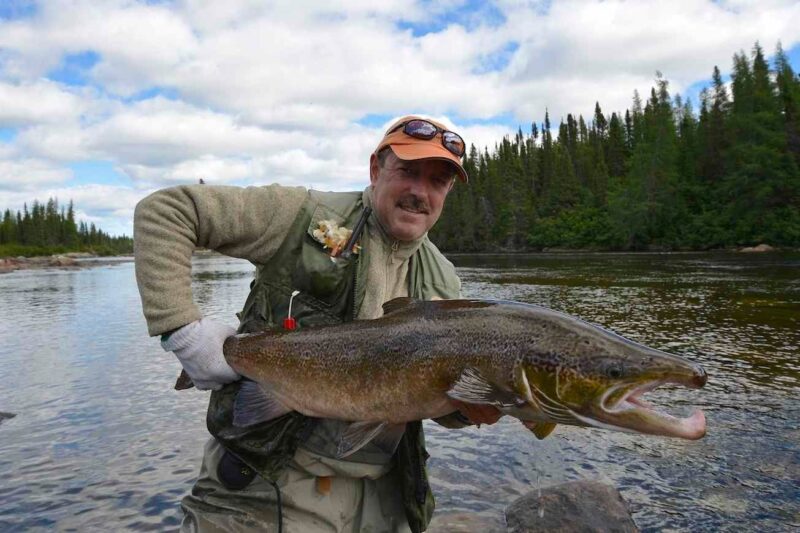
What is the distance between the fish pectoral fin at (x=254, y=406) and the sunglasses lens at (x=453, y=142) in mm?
1542

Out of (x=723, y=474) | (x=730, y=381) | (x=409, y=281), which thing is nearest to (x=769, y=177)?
(x=730, y=381)

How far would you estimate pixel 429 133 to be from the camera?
2916 millimetres

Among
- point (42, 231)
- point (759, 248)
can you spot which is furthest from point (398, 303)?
point (42, 231)

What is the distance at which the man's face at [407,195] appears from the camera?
2.91 m

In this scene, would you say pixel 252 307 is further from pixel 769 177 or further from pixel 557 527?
pixel 769 177

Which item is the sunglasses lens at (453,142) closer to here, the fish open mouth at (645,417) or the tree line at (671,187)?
the fish open mouth at (645,417)

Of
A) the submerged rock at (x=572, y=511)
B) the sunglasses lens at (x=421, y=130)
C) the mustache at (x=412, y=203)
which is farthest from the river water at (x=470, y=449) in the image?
the sunglasses lens at (x=421, y=130)

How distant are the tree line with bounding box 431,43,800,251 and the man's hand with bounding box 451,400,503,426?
5401 centimetres

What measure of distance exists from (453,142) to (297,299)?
116cm

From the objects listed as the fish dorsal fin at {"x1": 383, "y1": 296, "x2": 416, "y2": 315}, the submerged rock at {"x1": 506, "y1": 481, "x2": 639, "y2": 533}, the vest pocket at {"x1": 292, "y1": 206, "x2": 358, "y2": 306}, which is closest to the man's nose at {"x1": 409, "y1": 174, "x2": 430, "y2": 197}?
the vest pocket at {"x1": 292, "y1": 206, "x2": 358, "y2": 306}

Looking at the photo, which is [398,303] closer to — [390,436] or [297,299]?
[297,299]

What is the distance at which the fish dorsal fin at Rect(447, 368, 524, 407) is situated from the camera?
2.45m

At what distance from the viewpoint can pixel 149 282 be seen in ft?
8.33

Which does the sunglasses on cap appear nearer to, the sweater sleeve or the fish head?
the sweater sleeve
